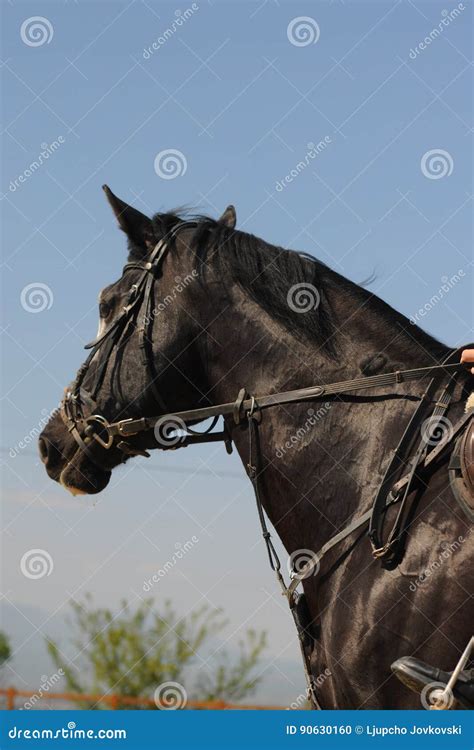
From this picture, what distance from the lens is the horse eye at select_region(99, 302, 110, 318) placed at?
6.76 metres

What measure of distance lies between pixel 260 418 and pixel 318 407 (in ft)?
1.20

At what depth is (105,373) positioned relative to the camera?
657 cm

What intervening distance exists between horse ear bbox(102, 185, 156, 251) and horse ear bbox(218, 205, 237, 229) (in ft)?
1.56

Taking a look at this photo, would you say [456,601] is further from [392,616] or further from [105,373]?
[105,373]

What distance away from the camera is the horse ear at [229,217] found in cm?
677

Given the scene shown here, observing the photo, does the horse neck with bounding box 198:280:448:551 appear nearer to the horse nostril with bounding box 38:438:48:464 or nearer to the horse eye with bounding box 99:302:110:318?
the horse eye with bounding box 99:302:110:318

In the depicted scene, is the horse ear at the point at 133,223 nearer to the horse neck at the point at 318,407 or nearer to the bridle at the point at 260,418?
the bridle at the point at 260,418

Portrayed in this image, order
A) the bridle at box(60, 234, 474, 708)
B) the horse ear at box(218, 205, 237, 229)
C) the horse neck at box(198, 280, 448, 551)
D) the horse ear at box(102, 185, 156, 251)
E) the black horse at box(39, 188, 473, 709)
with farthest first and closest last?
the horse ear at box(218, 205, 237, 229)
the horse ear at box(102, 185, 156, 251)
the horse neck at box(198, 280, 448, 551)
the bridle at box(60, 234, 474, 708)
the black horse at box(39, 188, 473, 709)

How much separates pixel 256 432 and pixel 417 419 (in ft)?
3.29

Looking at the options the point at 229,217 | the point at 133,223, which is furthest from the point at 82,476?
the point at 229,217

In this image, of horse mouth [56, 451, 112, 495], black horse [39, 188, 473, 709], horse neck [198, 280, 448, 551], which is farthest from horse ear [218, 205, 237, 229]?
horse mouth [56, 451, 112, 495]

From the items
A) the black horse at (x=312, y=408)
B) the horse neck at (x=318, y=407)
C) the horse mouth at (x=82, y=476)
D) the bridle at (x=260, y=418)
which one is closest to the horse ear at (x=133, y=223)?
the black horse at (x=312, y=408)

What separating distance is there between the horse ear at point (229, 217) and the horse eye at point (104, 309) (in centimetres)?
93

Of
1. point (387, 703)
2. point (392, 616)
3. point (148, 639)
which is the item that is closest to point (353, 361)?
point (392, 616)
